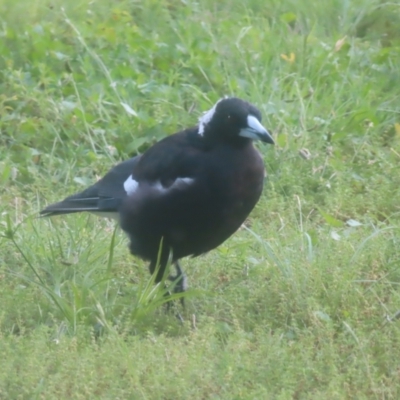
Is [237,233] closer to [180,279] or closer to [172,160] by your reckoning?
[180,279]

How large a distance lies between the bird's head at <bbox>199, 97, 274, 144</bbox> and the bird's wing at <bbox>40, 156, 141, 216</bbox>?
0.54 metres

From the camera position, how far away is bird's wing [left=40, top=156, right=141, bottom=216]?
4.25m

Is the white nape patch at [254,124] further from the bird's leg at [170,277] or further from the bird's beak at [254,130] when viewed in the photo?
the bird's leg at [170,277]

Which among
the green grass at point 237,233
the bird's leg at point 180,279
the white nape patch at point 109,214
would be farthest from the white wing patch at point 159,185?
the bird's leg at point 180,279

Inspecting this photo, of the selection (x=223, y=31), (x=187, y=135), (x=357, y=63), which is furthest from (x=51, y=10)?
(x=187, y=135)

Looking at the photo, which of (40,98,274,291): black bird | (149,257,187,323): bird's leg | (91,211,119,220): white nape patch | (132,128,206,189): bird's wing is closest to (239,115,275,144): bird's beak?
(40,98,274,291): black bird

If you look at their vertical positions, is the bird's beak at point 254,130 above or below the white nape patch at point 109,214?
above

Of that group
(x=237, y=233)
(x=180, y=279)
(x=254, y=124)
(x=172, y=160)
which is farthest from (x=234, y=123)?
(x=237, y=233)

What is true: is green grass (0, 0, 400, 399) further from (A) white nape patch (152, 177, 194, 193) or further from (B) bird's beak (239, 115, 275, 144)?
(B) bird's beak (239, 115, 275, 144)

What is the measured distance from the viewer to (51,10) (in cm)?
679

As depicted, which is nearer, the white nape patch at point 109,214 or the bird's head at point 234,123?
the bird's head at point 234,123

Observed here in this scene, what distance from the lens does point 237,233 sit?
4.74 meters

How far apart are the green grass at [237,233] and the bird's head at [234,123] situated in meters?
0.51

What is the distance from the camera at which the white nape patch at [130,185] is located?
4.10 m
